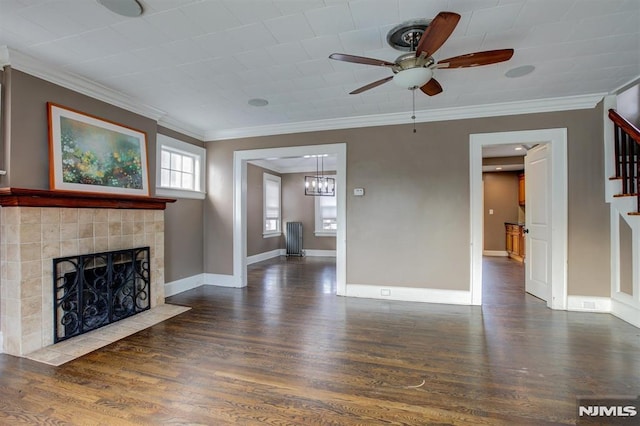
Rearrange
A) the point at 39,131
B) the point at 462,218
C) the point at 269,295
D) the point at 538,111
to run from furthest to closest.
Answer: the point at 269,295, the point at 462,218, the point at 538,111, the point at 39,131

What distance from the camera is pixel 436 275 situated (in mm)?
4086

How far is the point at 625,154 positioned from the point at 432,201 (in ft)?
6.97

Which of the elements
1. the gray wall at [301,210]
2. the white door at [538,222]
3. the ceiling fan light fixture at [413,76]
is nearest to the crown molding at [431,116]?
the white door at [538,222]

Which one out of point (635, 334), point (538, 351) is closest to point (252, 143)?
point (538, 351)

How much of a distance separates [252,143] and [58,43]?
2.66 metres

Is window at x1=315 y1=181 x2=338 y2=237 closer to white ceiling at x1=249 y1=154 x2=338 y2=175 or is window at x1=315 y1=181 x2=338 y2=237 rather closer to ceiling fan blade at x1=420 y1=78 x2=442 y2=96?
white ceiling at x1=249 y1=154 x2=338 y2=175

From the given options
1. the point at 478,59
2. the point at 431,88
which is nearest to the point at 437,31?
the point at 478,59

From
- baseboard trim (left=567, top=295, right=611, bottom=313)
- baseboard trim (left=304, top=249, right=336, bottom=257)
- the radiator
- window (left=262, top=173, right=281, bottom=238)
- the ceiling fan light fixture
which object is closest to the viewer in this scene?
the ceiling fan light fixture

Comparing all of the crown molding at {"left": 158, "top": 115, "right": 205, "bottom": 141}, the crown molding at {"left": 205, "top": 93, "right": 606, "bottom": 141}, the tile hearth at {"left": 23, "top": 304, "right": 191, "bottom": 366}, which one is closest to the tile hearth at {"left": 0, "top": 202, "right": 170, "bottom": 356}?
the tile hearth at {"left": 23, "top": 304, "right": 191, "bottom": 366}

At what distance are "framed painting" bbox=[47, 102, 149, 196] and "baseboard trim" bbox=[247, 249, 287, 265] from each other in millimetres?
3674

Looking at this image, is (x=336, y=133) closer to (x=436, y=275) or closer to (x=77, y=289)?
(x=436, y=275)

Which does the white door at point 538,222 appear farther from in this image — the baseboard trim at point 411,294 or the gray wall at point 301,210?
the gray wall at point 301,210

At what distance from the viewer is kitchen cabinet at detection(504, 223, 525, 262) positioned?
7.37 m

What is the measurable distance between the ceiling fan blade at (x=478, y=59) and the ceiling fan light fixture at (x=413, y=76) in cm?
11
